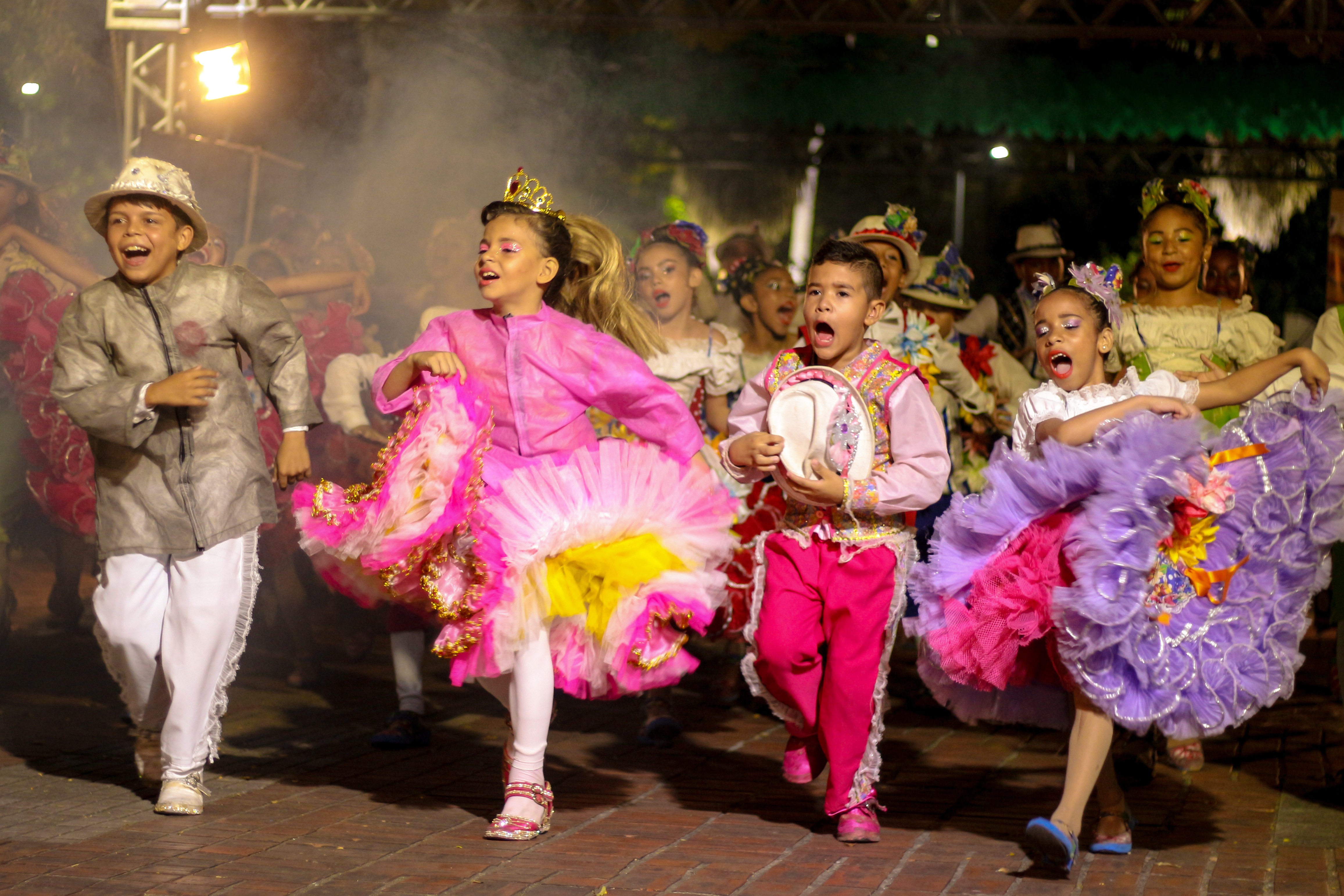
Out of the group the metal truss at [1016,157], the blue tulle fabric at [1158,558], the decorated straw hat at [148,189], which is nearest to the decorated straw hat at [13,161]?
the decorated straw hat at [148,189]

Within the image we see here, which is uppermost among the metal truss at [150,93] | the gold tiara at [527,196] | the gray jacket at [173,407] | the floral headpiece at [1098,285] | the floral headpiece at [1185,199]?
the metal truss at [150,93]

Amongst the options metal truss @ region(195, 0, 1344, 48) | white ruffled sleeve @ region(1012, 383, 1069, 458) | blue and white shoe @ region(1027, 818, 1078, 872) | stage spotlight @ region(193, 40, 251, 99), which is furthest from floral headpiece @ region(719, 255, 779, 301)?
blue and white shoe @ region(1027, 818, 1078, 872)

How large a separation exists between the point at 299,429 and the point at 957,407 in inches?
137

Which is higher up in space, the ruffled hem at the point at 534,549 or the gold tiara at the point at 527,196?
the gold tiara at the point at 527,196

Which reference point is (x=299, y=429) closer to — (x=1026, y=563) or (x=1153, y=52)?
(x=1026, y=563)

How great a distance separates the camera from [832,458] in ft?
14.5

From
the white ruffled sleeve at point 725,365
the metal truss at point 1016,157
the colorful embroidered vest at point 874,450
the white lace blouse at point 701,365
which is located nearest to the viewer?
the colorful embroidered vest at point 874,450

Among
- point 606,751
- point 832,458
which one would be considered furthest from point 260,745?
point 832,458

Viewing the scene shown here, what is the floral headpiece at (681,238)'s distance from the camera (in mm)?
6727

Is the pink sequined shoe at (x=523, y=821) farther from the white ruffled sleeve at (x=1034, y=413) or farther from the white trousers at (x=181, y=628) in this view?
the white ruffled sleeve at (x=1034, y=413)

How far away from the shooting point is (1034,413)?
4.34 meters

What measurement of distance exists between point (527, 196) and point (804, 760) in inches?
80.9

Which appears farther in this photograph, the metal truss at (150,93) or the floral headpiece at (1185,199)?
the metal truss at (150,93)

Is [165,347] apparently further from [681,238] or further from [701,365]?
[681,238]
